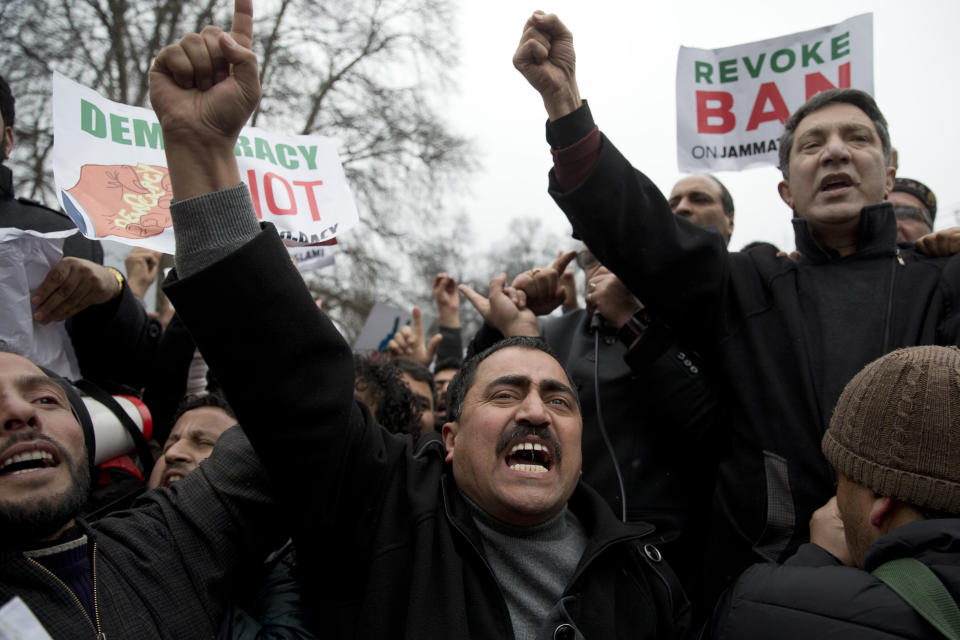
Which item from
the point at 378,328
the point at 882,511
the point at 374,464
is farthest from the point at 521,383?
the point at 378,328

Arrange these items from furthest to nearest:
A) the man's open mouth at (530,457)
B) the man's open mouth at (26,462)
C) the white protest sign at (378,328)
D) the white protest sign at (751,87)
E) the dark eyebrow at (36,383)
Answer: the white protest sign at (378,328)
the white protest sign at (751,87)
the man's open mouth at (530,457)
the dark eyebrow at (36,383)
the man's open mouth at (26,462)

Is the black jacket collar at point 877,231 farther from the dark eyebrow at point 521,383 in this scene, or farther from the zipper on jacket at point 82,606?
the zipper on jacket at point 82,606

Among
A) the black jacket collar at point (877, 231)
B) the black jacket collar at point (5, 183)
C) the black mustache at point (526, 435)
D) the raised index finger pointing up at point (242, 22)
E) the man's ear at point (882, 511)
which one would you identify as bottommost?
the man's ear at point (882, 511)

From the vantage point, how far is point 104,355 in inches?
110

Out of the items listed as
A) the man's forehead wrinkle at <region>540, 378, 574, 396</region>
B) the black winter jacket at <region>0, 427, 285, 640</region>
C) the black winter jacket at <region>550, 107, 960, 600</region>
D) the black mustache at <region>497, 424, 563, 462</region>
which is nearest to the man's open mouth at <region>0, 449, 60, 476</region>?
the black winter jacket at <region>0, 427, 285, 640</region>

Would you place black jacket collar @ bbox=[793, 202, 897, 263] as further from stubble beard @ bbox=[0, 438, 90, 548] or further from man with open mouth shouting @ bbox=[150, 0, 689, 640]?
stubble beard @ bbox=[0, 438, 90, 548]

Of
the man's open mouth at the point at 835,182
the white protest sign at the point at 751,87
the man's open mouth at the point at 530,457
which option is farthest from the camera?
the white protest sign at the point at 751,87

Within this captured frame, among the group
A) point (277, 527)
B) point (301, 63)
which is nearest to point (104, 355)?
point (277, 527)

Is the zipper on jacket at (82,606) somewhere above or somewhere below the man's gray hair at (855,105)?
below

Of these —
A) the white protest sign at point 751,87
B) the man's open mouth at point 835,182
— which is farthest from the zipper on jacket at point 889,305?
the white protest sign at point 751,87

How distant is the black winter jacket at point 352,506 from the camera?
158 cm

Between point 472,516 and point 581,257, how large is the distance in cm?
184

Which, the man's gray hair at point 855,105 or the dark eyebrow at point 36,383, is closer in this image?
the dark eyebrow at point 36,383

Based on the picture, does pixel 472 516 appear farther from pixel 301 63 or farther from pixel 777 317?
pixel 301 63
